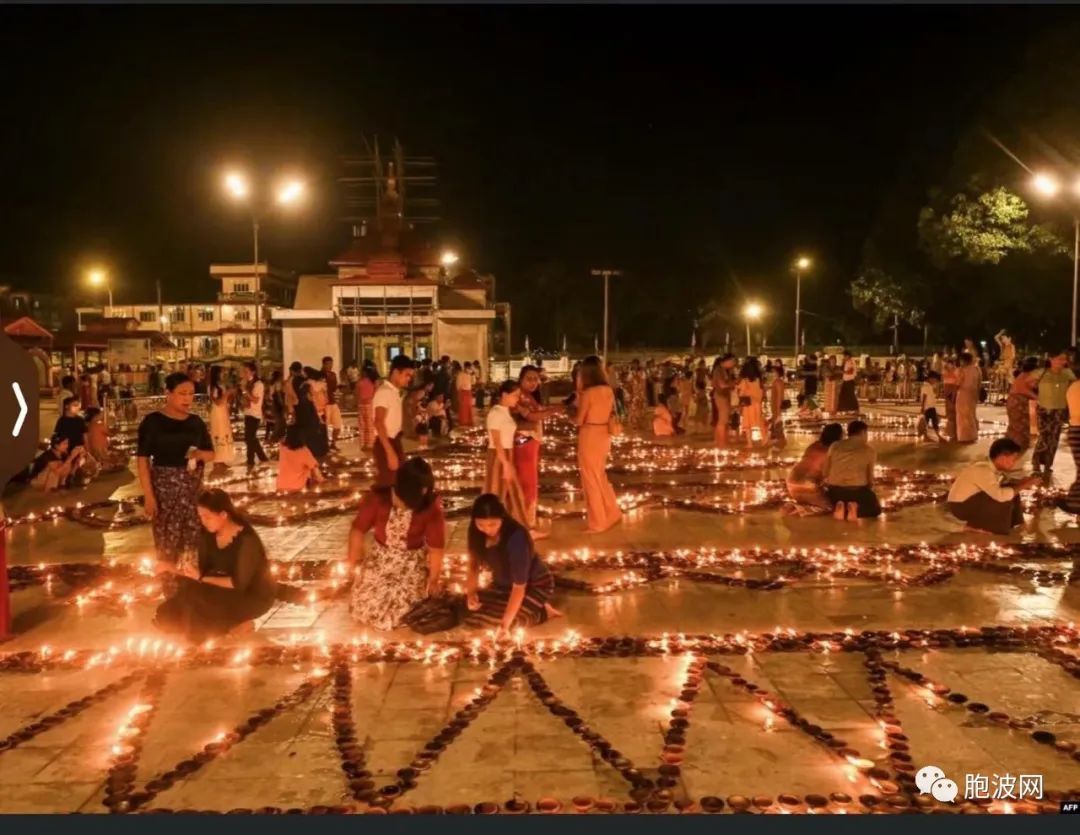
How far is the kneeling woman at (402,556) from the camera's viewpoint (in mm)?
6324

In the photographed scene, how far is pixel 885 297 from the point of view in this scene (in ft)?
141

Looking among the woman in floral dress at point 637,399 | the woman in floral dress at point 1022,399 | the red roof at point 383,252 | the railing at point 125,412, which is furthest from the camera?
the red roof at point 383,252

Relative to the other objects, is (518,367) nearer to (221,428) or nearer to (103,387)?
(103,387)

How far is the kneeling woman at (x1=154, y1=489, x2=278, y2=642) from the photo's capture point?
6148mm

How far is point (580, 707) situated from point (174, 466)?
3483 mm

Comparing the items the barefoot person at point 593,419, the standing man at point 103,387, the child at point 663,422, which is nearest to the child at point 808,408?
the child at point 663,422

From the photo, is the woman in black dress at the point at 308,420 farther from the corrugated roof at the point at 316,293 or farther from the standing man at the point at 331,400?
the corrugated roof at the point at 316,293

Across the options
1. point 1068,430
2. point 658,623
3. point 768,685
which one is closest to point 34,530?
point 658,623

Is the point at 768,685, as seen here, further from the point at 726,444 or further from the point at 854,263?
the point at 854,263

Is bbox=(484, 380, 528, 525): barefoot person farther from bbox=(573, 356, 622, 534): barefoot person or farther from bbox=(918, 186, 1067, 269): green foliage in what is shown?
bbox=(918, 186, 1067, 269): green foliage

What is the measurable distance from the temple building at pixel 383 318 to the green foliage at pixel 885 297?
16745 millimetres

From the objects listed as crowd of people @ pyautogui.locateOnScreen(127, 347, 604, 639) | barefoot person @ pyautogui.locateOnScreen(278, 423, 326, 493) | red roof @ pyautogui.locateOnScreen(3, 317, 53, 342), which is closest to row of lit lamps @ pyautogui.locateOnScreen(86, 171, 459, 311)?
barefoot person @ pyautogui.locateOnScreen(278, 423, 326, 493)

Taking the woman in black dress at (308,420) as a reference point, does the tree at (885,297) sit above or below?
above

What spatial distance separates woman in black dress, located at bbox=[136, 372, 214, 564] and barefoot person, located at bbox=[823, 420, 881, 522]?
6.24m
